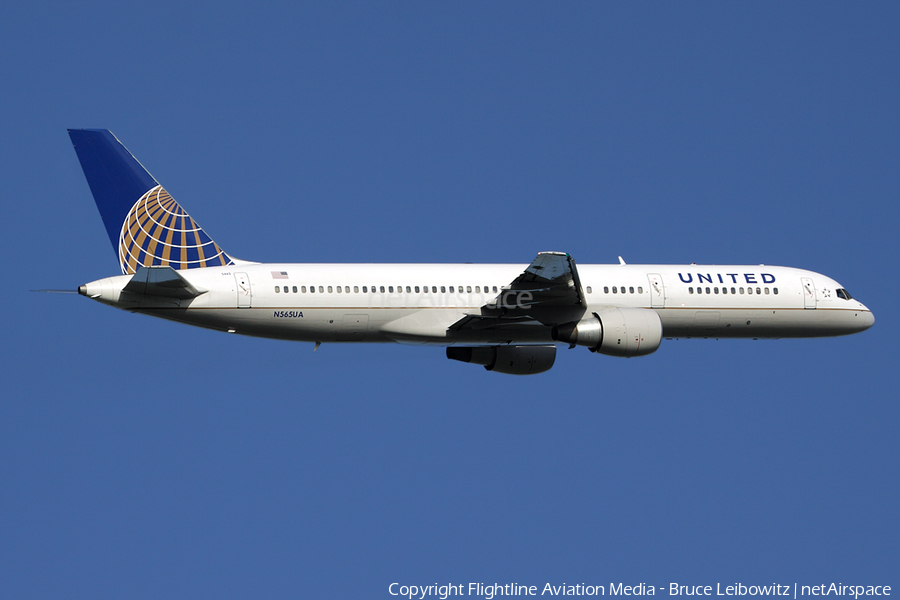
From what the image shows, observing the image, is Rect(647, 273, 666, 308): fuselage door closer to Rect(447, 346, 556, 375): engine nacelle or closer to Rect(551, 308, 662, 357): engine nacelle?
Rect(551, 308, 662, 357): engine nacelle

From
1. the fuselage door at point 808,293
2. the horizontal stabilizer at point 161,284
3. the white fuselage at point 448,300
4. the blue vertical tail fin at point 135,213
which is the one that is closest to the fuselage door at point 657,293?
the white fuselage at point 448,300

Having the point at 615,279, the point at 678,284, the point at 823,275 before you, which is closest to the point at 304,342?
the point at 615,279

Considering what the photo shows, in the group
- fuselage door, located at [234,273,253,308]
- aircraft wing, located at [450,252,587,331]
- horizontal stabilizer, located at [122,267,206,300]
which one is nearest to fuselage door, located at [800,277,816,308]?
aircraft wing, located at [450,252,587,331]

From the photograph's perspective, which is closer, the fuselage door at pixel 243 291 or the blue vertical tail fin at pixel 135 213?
the fuselage door at pixel 243 291

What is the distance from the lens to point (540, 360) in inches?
1334

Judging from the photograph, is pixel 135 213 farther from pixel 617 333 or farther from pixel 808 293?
pixel 808 293

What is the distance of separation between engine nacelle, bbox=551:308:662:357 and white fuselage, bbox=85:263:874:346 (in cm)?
74

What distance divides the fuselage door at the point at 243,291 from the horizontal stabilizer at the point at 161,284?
1.08 metres

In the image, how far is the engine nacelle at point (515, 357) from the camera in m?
33.8

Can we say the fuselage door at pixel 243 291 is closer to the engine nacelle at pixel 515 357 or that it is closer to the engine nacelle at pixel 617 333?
the engine nacelle at pixel 515 357

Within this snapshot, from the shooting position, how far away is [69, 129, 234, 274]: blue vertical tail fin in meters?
29.2

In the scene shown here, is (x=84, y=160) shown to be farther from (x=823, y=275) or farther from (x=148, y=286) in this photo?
(x=823, y=275)

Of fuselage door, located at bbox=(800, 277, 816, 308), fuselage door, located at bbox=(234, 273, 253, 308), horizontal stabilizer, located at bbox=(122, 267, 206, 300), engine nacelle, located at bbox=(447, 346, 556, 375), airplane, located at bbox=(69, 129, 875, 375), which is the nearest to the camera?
horizontal stabilizer, located at bbox=(122, 267, 206, 300)

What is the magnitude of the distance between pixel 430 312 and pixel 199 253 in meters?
6.80
